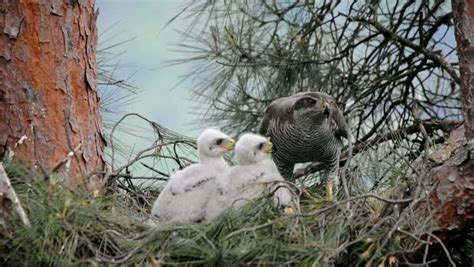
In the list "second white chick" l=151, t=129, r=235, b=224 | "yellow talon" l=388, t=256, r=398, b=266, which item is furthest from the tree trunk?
"yellow talon" l=388, t=256, r=398, b=266

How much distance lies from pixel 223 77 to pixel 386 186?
1.78 m

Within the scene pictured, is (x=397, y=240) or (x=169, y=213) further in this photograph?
(x=169, y=213)

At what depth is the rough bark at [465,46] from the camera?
3926 millimetres

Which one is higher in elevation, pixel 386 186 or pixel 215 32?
pixel 215 32

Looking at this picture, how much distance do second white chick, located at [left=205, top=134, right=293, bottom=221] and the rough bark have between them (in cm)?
57

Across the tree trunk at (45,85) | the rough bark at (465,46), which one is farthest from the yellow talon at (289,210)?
the tree trunk at (45,85)

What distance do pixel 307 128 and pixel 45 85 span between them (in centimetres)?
104

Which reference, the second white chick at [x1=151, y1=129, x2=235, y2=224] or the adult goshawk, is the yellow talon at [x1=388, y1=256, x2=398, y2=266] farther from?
the adult goshawk

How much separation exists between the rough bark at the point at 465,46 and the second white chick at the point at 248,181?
1.88 feet

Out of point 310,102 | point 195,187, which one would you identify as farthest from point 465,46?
point 310,102

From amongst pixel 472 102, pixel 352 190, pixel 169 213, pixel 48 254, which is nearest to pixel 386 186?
pixel 352 190

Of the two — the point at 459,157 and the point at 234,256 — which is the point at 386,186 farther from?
the point at 234,256

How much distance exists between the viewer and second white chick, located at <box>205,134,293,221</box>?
380 centimetres

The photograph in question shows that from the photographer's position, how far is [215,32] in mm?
5754
